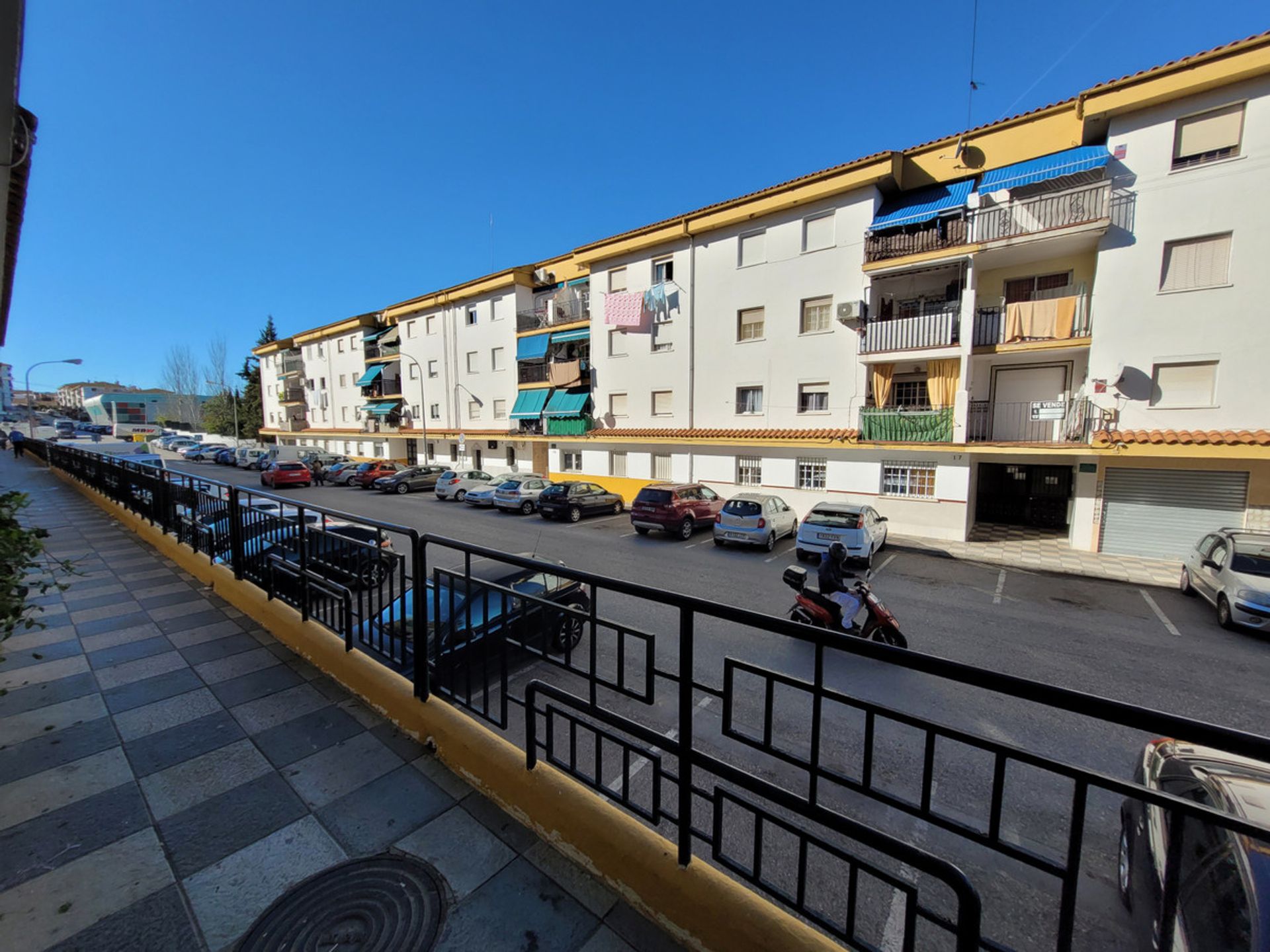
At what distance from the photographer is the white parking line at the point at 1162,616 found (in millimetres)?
7719

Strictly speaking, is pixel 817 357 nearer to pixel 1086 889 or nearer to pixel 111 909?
pixel 1086 889

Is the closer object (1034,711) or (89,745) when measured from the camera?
(89,745)

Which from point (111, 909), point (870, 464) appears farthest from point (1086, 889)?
point (870, 464)

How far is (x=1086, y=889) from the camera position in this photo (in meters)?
2.85

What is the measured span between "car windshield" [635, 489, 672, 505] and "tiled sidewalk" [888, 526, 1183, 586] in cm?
650

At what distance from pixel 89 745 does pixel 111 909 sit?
4.86ft

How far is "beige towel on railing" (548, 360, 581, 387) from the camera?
76.8 ft

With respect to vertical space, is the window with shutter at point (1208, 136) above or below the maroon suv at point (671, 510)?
above

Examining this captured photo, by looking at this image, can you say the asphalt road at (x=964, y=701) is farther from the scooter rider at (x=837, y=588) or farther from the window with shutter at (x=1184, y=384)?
the window with shutter at (x=1184, y=384)

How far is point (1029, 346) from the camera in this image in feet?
43.9

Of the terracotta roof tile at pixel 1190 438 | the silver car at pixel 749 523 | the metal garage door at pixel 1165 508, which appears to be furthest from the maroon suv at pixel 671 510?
the metal garage door at pixel 1165 508

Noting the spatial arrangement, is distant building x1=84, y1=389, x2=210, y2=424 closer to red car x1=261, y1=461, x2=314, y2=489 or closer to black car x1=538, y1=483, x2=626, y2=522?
red car x1=261, y1=461, x2=314, y2=489

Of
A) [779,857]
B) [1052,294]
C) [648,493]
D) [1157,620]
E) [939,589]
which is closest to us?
[779,857]

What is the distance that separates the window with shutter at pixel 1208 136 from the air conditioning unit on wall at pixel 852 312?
7.13m
